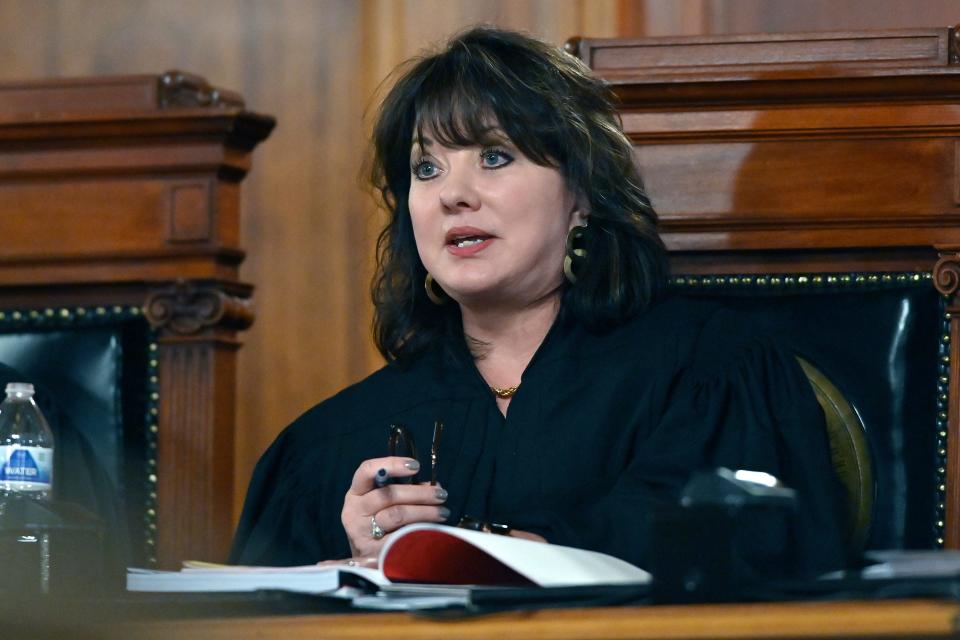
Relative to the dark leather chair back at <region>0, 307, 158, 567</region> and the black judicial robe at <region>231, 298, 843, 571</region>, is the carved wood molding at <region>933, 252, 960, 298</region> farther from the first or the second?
the dark leather chair back at <region>0, 307, 158, 567</region>

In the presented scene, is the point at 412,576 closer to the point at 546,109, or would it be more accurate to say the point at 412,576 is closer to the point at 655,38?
the point at 546,109

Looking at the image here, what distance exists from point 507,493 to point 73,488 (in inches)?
31.4

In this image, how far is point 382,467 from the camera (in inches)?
64.6

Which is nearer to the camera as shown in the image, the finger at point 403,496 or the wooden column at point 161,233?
the finger at point 403,496

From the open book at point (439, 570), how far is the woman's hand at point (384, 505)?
1.21 feet

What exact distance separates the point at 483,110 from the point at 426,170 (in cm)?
12

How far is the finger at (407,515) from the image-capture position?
5.49ft

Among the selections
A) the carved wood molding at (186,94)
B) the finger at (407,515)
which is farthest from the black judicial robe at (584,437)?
the carved wood molding at (186,94)

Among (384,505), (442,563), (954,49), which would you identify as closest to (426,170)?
(384,505)

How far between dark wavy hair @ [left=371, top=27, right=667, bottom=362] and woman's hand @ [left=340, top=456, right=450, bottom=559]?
430 mm

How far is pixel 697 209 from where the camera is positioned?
226cm

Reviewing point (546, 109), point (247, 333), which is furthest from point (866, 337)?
point (247, 333)

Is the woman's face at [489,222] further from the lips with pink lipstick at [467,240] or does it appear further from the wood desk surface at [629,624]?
the wood desk surface at [629,624]

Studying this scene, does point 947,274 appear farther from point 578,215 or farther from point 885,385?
point 578,215
